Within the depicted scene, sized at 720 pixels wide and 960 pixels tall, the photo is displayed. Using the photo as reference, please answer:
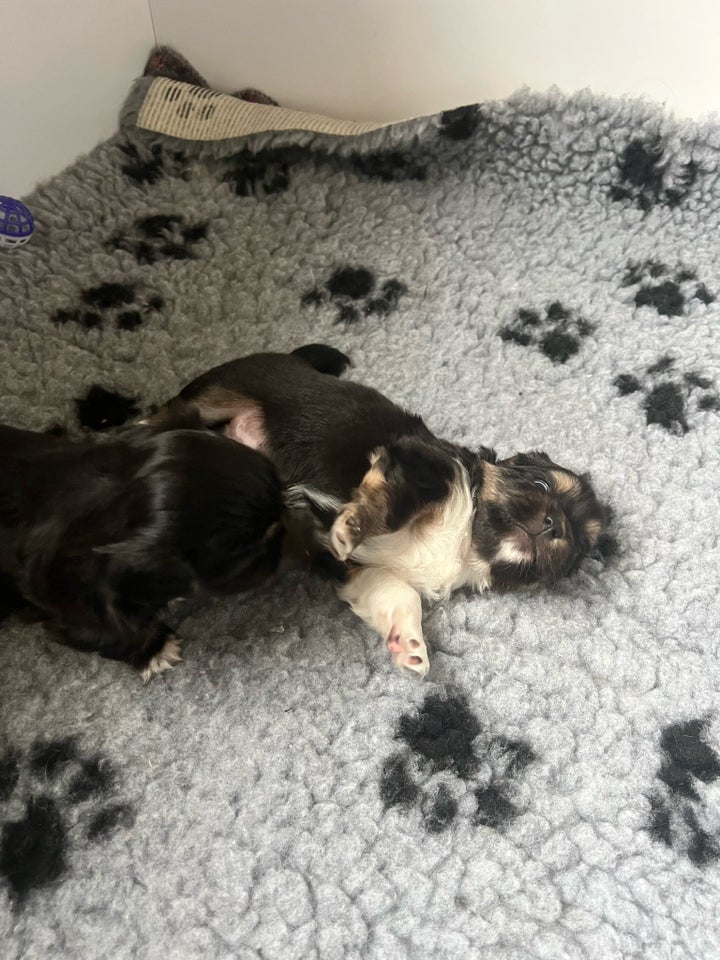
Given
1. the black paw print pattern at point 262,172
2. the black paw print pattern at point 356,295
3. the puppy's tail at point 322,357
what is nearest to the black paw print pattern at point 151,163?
the black paw print pattern at point 262,172

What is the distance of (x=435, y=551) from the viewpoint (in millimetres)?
1328

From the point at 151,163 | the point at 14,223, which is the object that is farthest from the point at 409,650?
the point at 151,163

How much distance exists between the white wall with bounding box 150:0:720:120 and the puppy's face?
94 centimetres

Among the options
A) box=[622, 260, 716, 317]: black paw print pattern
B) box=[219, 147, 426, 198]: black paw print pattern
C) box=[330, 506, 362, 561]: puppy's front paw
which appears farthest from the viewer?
box=[219, 147, 426, 198]: black paw print pattern

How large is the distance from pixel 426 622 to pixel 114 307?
93 centimetres

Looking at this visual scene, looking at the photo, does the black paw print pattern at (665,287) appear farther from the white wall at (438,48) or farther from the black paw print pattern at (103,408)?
the black paw print pattern at (103,408)

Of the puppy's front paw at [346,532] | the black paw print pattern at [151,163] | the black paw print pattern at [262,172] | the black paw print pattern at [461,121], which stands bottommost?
the puppy's front paw at [346,532]

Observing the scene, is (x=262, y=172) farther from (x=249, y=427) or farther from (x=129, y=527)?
(x=129, y=527)

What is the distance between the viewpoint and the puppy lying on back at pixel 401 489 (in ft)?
4.24

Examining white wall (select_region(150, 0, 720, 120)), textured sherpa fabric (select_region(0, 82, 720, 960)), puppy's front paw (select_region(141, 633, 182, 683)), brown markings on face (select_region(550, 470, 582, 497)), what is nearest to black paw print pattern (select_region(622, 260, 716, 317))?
textured sherpa fabric (select_region(0, 82, 720, 960))

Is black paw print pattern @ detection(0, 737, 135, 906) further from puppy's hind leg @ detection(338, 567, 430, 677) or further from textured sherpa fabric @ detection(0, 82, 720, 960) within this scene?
puppy's hind leg @ detection(338, 567, 430, 677)

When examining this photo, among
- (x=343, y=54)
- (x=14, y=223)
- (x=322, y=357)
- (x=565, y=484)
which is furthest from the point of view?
(x=343, y=54)

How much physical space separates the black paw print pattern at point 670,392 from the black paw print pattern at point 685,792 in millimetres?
591

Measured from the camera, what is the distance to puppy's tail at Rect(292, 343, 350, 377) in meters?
1.54
